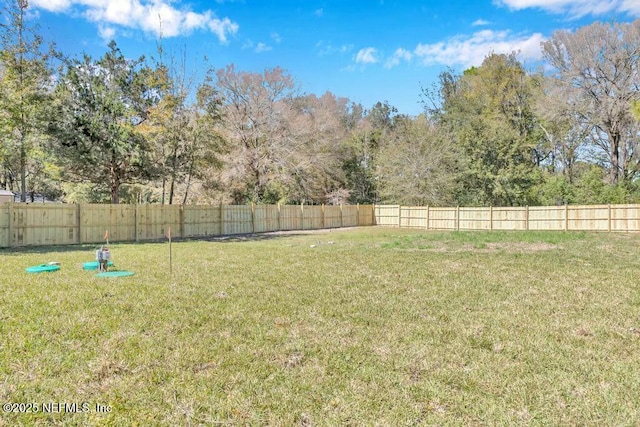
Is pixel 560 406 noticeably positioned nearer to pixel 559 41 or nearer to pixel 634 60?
pixel 634 60

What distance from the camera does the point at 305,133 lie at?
25.8 metres

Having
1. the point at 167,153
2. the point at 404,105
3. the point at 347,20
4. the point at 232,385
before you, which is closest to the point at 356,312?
the point at 232,385

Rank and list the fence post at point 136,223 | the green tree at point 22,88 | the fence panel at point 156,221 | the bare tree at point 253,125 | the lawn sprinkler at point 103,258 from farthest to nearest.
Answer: the bare tree at point 253,125 → the fence panel at point 156,221 → the fence post at point 136,223 → the green tree at point 22,88 → the lawn sprinkler at point 103,258

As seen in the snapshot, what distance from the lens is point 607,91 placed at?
1930 cm

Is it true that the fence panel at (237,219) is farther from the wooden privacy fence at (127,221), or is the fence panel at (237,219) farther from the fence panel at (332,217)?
the fence panel at (332,217)

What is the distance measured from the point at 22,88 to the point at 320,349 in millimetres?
15327

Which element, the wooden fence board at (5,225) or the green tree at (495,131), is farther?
the green tree at (495,131)

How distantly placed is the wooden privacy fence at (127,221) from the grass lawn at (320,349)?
695 centimetres

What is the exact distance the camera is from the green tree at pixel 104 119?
14.9m

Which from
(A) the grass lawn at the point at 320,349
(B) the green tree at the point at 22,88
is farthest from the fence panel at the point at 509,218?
(B) the green tree at the point at 22,88

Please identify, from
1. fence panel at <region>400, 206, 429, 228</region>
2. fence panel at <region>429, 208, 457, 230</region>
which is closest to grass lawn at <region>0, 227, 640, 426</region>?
fence panel at <region>429, 208, 457, 230</region>

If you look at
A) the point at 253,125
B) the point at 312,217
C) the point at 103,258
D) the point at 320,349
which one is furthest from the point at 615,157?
the point at 103,258

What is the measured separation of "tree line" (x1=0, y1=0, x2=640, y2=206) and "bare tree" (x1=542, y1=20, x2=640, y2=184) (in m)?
0.06

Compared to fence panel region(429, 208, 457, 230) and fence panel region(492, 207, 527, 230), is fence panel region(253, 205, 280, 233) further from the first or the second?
fence panel region(492, 207, 527, 230)
